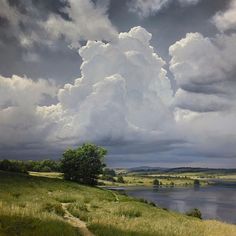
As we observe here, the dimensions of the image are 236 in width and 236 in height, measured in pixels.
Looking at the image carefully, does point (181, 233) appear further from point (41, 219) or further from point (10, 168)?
point (10, 168)

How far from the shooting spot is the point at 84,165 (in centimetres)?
10244

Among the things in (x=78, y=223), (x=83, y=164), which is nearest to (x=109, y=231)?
(x=78, y=223)

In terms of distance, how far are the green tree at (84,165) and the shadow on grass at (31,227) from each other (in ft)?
271

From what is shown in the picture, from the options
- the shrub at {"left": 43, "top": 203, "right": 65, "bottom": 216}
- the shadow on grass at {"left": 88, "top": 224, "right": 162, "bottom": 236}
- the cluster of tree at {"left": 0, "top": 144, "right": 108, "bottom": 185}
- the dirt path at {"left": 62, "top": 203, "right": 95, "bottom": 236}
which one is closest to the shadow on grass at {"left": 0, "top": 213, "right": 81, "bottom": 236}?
the dirt path at {"left": 62, "top": 203, "right": 95, "bottom": 236}

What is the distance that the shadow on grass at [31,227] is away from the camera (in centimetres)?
1759

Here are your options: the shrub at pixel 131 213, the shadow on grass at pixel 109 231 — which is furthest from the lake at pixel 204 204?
the shadow on grass at pixel 109 231

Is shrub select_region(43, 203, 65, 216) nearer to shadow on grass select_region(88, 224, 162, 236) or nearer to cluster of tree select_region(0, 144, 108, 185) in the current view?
shadow on grass select_region(88, 224, 162, 236)

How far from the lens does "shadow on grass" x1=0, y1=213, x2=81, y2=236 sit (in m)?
17.6

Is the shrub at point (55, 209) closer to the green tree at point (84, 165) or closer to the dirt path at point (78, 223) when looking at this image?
the dirt path at point (78, 223)

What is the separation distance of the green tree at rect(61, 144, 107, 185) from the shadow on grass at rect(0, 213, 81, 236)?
3247 inches

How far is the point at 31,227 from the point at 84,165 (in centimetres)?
8408

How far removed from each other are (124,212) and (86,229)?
11.4m

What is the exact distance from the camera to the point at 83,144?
11162 centimetres

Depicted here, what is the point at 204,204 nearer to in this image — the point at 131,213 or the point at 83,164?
the point at 83,164
